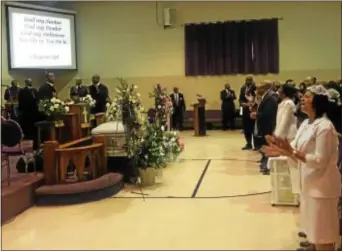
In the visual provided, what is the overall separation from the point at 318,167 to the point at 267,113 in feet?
11.6

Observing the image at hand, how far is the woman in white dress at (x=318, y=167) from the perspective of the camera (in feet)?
10.5

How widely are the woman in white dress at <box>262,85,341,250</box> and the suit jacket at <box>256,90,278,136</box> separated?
330 centimetres

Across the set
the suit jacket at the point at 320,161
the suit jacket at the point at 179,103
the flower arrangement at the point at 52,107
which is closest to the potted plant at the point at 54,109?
the flower arrangement at the point at 52,107

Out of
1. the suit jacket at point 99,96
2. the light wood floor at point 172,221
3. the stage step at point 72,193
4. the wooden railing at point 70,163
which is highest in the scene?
the suit jacket at point 99,96

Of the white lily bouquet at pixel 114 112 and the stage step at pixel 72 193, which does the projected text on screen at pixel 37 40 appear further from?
the stage step at pixel 72 193

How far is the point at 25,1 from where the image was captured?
12.5 m

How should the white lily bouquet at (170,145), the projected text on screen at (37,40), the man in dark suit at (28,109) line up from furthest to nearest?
Result: the projected text on screen at (37,40) < the man in dark suit at (28,109) < the white lily bouquet at (170,145)

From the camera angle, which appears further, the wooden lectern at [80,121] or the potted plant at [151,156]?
the wooden lectern at [80,121]

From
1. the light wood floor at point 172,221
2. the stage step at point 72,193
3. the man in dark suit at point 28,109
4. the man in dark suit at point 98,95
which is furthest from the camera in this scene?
the man in dark suit at point 98,95

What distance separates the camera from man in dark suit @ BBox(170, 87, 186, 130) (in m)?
13.6

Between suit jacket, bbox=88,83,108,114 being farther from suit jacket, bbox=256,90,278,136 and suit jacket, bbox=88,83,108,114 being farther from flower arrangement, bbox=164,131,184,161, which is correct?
suit jacket, bbox=256,90,278,136

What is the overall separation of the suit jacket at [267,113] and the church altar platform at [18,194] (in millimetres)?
2921

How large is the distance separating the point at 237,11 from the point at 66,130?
27.7ft

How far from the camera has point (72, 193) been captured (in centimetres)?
550
